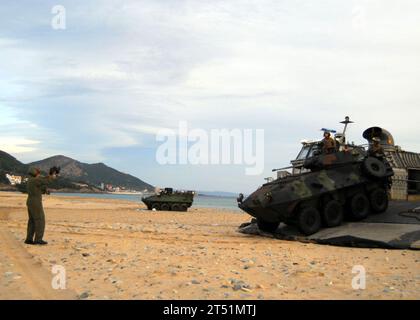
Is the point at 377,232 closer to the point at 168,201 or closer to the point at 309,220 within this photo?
the point at 309,220

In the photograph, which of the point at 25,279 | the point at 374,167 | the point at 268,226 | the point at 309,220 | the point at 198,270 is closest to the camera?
the point at 25,279

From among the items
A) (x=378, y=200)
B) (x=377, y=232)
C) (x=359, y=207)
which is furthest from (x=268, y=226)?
(x=377, y=232)

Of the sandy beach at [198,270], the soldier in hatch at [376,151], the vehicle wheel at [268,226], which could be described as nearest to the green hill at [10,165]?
the vehicle wheel at [268,226]

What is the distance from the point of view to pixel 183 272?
8.32 meters

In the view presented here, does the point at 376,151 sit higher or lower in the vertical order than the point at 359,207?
higher

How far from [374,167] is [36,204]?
34.1 ft

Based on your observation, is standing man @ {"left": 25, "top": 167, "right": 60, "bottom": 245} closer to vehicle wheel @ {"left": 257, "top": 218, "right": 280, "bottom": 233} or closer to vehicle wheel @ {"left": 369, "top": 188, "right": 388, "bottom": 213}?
vehicle wheel @ {"left": 257, "top": 218, "right": 280, "bottom": 233}

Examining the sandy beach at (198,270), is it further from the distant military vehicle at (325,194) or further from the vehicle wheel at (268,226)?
the vehicle wheel at (268,226)

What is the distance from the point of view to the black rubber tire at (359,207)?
15.7 meters

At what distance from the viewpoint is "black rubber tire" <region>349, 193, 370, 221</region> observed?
1573cm

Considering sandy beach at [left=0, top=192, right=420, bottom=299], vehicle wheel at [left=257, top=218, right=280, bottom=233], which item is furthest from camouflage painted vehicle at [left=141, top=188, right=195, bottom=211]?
sandy beach at [left=0, top=192, right=420, bottom=299]

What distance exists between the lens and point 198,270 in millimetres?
8617

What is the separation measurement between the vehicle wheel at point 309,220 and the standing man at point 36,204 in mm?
7071
